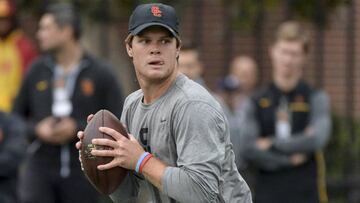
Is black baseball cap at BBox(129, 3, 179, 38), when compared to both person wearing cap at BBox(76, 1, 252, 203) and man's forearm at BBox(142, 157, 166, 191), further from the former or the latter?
man's forearm at BBox(142, 157, 166, 191)

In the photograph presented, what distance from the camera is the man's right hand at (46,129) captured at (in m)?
8.67

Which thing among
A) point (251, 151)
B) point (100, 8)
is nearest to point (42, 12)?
point (100, 8)

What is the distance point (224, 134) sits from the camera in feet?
17.1

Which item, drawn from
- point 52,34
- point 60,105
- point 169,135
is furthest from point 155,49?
point 52,34

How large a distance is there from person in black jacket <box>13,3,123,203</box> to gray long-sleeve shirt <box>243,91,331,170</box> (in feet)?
3.58

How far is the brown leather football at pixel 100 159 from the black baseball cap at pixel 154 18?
457mm

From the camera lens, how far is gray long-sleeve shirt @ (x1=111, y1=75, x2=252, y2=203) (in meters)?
5.04

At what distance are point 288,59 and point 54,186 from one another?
217 centimetres

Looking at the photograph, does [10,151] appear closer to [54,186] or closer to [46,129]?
[46,129]

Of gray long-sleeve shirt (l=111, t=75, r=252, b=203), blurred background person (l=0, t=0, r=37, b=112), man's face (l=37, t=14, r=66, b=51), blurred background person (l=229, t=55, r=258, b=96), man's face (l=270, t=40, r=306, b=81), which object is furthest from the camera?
blurred background person (l=229, t=55, r=258, b=96)

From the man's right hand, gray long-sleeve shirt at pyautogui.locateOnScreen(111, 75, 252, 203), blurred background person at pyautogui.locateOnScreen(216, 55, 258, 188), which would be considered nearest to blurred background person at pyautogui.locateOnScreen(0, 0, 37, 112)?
the man's right hand

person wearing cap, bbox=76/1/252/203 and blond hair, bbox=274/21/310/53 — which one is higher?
blond hair, bbox=274/21/310/53

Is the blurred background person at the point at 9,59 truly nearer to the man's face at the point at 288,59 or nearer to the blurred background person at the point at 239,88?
the blurred background person at the point at 239,88

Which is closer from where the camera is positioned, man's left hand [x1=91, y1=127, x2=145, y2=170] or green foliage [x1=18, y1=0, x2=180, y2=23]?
man's left hand [x1=91, y1=127, x2=145, y2=170]
